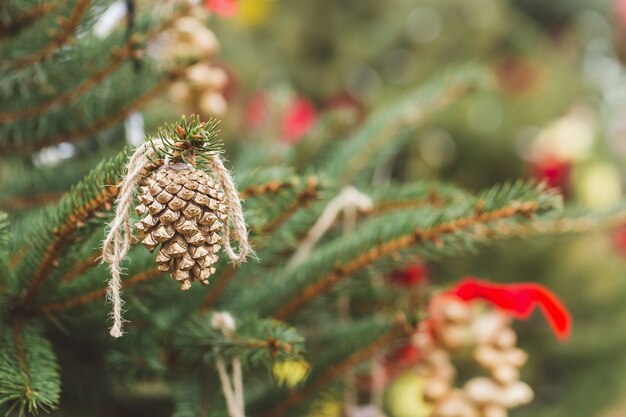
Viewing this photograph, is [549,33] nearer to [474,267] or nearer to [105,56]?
[474,267]

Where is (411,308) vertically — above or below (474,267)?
below

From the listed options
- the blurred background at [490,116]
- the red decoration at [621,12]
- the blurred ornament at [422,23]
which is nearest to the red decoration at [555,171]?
the blurred background at [490,116]

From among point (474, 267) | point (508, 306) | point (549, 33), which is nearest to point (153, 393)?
point (508, 306)

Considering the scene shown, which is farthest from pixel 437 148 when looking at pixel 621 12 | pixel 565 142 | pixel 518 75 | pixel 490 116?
pixel 621 12

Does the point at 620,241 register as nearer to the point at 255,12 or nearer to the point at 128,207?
the point at 255,12

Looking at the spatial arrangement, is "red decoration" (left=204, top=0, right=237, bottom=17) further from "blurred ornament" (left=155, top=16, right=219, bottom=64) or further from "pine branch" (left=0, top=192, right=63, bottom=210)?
"pine branch" (left=0, top=192, right=63, bottom=210)

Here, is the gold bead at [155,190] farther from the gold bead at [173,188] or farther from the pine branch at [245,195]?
the pine branch at [245,195]

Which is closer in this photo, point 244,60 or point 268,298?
point 268,298
